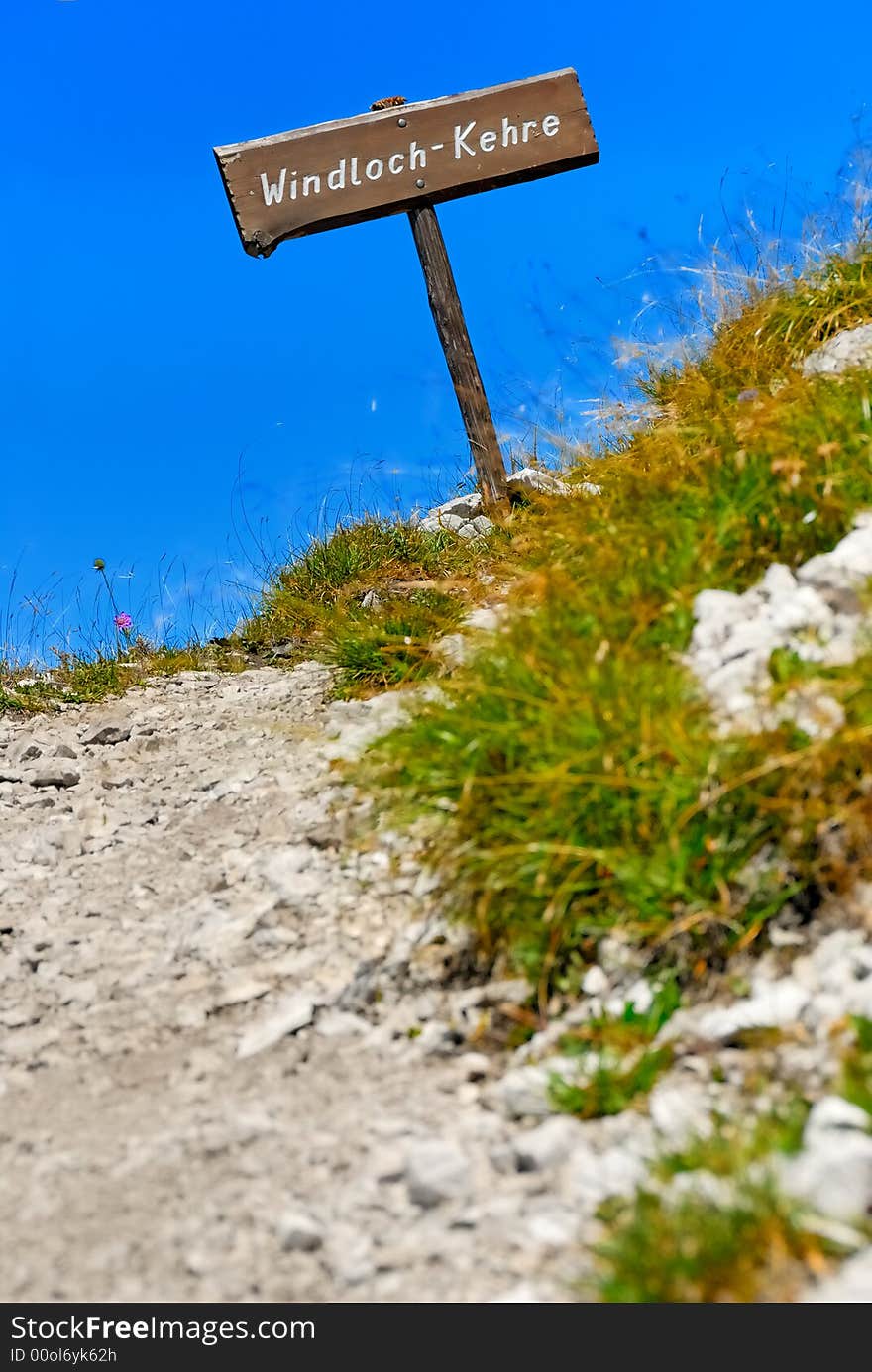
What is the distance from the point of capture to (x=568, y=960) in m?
3.74

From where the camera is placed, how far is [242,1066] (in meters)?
3.80

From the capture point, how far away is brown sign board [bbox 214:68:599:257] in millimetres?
8773

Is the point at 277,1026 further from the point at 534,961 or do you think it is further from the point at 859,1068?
the point at 859,1068

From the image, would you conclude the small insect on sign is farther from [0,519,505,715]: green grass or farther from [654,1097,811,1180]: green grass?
[654,1097,811,1180]: green grass

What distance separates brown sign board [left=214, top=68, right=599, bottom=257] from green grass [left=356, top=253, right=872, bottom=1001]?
430 cm

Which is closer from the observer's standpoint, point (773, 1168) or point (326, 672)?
point (773, 1168)

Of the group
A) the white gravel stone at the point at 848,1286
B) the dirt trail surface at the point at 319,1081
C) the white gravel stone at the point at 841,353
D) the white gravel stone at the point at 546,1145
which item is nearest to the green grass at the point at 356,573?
the white gravel stone at the point at 841,353

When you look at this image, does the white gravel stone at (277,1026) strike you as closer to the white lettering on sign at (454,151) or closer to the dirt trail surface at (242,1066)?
the dirt trail surface at (242,1066)

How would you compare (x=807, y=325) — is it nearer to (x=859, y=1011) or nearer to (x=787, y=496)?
(x=787, y=496)

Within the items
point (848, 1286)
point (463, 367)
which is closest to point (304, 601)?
point (463, 367)

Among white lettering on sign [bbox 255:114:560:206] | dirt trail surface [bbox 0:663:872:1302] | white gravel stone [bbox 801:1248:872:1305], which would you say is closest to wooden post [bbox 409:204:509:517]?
white lettering on sign [bbox 255:114:560:206]

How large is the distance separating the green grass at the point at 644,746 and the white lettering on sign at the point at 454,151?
172 inches
